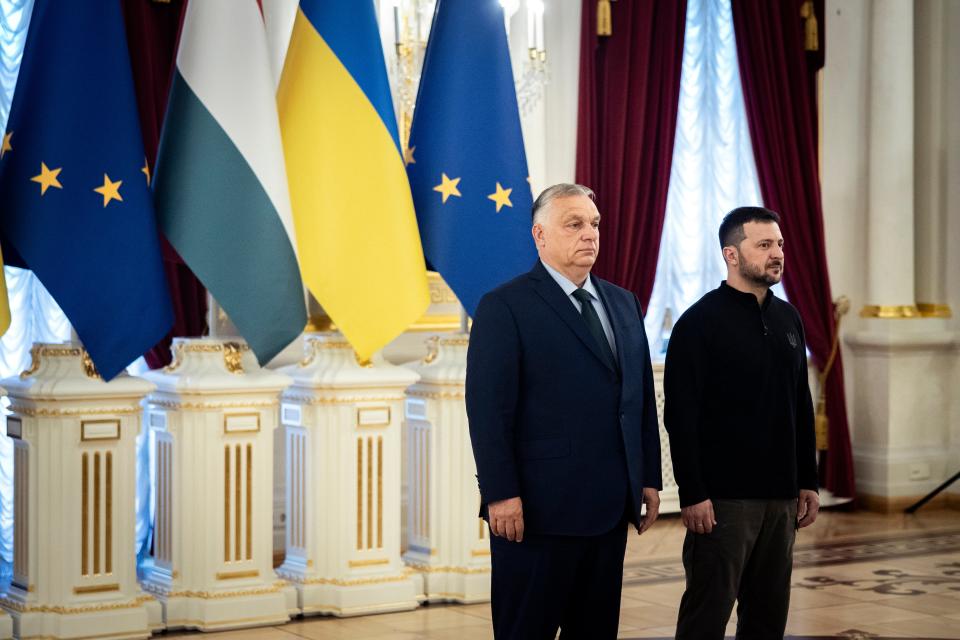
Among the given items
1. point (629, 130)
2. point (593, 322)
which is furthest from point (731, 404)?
point (629, 130)

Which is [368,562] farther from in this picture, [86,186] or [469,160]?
[86,186]

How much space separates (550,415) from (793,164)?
5.79m

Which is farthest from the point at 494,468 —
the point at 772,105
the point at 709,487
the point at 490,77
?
the point at 772,105

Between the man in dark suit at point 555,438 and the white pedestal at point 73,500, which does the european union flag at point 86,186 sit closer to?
the white pedestal at point 73,500

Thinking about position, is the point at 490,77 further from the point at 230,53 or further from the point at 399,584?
the point at 399,584

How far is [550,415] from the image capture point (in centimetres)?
311

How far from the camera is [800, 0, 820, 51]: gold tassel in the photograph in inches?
337

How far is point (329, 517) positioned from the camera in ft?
17.3

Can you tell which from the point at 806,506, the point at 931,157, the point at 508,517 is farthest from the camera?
the point at 931,157

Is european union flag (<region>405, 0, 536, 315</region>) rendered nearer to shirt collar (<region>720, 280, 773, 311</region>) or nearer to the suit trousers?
shirt collar (<region>720, 280, 773, 311</region>)

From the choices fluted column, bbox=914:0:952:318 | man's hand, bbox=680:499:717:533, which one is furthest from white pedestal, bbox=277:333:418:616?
fluted column, bbox=914:0:952:318

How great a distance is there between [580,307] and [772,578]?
1.04 metres

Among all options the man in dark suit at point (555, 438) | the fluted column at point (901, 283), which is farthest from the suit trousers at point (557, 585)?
the fluted column at point (901, 283)

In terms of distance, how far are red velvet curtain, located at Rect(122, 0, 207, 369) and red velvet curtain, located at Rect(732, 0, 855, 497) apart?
3.76 meters
